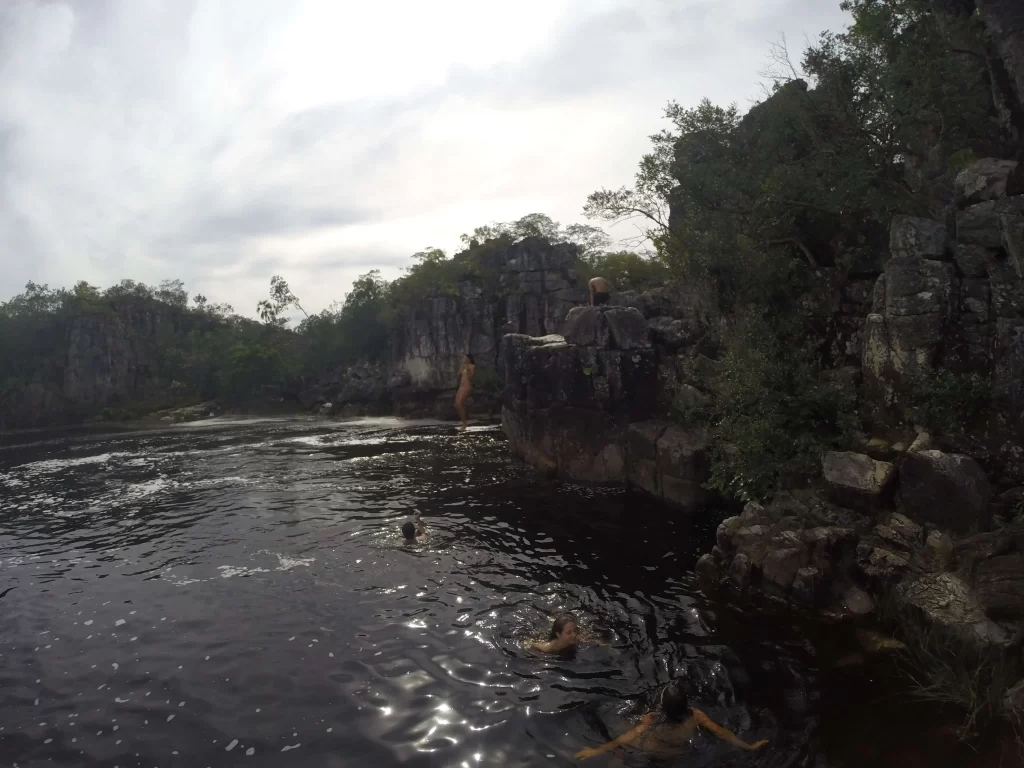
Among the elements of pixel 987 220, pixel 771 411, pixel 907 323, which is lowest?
pixel 771 411

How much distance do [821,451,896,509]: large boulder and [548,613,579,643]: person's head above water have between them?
21.2 feet

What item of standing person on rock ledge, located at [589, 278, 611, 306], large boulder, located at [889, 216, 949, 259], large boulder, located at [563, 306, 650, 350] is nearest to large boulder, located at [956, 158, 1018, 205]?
large boulder, located at [889, 216, 949, 259]

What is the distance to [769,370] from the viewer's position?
15.4 m

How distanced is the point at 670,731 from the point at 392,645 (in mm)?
4865

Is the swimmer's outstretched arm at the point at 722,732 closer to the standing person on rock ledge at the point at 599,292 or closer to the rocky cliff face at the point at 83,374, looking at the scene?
the standing person on rock ledge at the point at 599,292

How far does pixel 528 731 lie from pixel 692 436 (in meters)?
13.2

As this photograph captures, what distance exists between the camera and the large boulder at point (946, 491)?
10445 mm

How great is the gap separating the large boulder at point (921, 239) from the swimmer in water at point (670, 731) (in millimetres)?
10973

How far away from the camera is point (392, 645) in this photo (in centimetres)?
1022

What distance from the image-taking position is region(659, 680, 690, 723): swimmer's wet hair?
295 inches

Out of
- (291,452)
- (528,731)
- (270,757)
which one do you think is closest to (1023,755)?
(528,731)

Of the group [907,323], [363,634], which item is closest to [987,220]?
[907,323]

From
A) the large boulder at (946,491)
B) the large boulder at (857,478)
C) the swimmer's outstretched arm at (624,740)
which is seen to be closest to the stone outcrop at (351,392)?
the large boulder at (857,478)

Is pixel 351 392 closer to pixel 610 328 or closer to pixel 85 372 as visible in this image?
pixel 85 372
